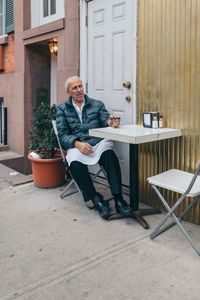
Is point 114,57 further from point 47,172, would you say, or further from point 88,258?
point 88,258

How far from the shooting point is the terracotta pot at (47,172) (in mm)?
3670

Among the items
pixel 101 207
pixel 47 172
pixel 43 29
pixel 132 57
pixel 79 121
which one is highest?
pixel 43 29

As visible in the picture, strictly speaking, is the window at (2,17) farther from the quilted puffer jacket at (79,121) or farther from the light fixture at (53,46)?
the quilted puffer jacket at (79,121)

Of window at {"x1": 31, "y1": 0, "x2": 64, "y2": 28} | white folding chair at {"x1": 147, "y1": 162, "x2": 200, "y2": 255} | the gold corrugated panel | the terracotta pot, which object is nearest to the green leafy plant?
the terracotta pot

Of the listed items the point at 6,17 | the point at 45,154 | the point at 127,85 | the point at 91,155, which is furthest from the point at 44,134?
the point at 6,17

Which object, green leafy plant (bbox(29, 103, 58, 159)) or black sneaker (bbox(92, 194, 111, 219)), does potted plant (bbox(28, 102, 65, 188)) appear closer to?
green leafy plant (bbox(29, 103, 58, 159))

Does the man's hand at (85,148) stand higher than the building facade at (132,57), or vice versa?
the building facade at (132,57)

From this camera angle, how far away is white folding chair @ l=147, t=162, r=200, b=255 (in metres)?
2.27

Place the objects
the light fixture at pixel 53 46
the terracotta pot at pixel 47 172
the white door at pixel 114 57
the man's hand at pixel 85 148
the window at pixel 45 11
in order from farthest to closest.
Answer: the light fixture at pixel 53 46 → the window at pixel 45 11 → the terracotta pot at pixel 47 172 → the white door at pixel 114 57 → the man's hand at pixel 85 148

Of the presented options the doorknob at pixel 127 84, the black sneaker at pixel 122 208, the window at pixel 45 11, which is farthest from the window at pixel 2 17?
the black sneaker at pixel 122 208

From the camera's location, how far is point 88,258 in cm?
225

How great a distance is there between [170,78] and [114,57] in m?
0.81

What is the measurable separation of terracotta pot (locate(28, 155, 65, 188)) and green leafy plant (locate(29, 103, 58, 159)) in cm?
11

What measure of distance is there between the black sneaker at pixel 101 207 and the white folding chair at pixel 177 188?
48 centimetres
